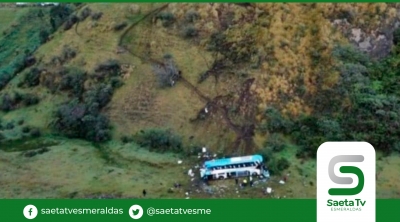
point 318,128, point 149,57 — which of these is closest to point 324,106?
point 318,128

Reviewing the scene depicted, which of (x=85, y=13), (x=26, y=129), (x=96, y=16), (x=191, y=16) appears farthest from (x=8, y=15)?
(x=191, y=16)

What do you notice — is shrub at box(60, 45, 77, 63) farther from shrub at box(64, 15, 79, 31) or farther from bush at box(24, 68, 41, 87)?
shrub at box(64, 15, 79, 31)

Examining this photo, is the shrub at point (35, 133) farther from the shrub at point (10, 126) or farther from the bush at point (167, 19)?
the bush at point (167, 19)

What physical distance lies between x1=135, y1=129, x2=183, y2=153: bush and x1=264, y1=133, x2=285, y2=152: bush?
4.01 m

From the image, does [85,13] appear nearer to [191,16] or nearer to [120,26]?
[120,26]

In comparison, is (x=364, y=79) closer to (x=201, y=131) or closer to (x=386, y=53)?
(x=386, y=53)

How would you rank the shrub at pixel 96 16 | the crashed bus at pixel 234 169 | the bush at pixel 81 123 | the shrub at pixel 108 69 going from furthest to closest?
the shrub at pixel 96 16
the shrub at pixel 108 69
the bush at pixel 81 123
the crashed bus at pixel 234 169

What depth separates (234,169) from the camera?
1001 inches

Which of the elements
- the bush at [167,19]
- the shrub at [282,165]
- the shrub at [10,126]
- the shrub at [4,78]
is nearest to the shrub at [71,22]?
the shrub at [4,78]

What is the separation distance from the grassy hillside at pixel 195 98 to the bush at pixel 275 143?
67mm

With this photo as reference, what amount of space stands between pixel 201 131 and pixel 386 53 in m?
10.0

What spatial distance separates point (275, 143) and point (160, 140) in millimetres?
5337

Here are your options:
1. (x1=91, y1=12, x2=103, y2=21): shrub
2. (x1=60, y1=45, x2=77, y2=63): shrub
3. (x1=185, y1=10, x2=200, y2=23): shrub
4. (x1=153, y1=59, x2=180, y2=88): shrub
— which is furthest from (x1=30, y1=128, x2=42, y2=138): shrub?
(x1=185, y1=10, x2=200, y2=23): shrub

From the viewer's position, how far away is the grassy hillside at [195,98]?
26078 mm
